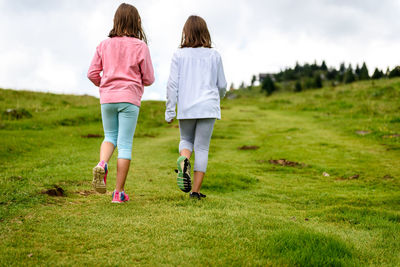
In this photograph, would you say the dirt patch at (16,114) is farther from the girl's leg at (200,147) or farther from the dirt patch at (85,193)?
the girl's leg at (200,147)

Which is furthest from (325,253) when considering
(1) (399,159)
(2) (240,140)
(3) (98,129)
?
(3) (98,129)

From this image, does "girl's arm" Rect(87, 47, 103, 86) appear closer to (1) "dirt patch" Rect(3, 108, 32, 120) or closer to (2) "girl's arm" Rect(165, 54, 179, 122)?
(2) "girl's arm" Rect(165, 54, 179, 122)

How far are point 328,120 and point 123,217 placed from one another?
679 inches

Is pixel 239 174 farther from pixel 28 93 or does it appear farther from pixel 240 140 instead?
pixel 28 93

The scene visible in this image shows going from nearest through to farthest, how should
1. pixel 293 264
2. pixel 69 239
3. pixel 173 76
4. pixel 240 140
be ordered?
pixel 293 264 < pixel 69 239 < pixel 173 76 < pixel 240 140

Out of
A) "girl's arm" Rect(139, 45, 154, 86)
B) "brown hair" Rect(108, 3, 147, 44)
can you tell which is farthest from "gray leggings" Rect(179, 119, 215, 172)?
"brown hair" Rect(108, 3, 147, 44)

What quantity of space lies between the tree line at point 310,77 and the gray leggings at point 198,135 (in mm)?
72001

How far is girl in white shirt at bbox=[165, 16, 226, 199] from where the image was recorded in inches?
185

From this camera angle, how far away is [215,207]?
4457 millimetres

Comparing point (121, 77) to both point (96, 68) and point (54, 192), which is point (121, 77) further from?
point (54, 192)

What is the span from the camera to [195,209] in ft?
14.0

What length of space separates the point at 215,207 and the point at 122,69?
6.93ft

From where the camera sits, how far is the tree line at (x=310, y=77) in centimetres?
7501

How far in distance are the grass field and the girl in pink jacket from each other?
0.70 m
